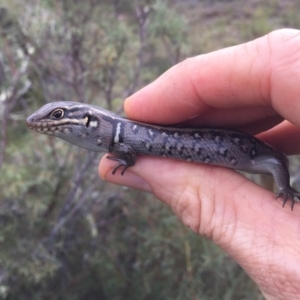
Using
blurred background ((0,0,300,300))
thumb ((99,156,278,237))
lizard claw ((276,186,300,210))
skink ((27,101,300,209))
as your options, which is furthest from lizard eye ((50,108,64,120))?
lizard claw ((276,186,300,210))

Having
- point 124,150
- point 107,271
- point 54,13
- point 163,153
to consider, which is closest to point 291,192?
point 163,153

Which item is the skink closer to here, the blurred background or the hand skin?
the hand skin

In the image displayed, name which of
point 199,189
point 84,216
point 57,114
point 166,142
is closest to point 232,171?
point 199,189

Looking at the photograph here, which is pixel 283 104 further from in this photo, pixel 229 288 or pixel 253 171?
pixel 229 288

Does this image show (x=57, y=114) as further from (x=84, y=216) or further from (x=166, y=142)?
(x=84, y=216)

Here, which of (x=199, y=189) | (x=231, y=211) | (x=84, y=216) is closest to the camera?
(x=231, y=211)

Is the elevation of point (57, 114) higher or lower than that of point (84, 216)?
higher

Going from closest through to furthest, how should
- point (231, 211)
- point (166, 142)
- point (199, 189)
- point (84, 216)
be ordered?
point (231, 211) < point (199, 189) < point (166, 142) < point (84, 216)

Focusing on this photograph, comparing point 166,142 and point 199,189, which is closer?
point 199,189
